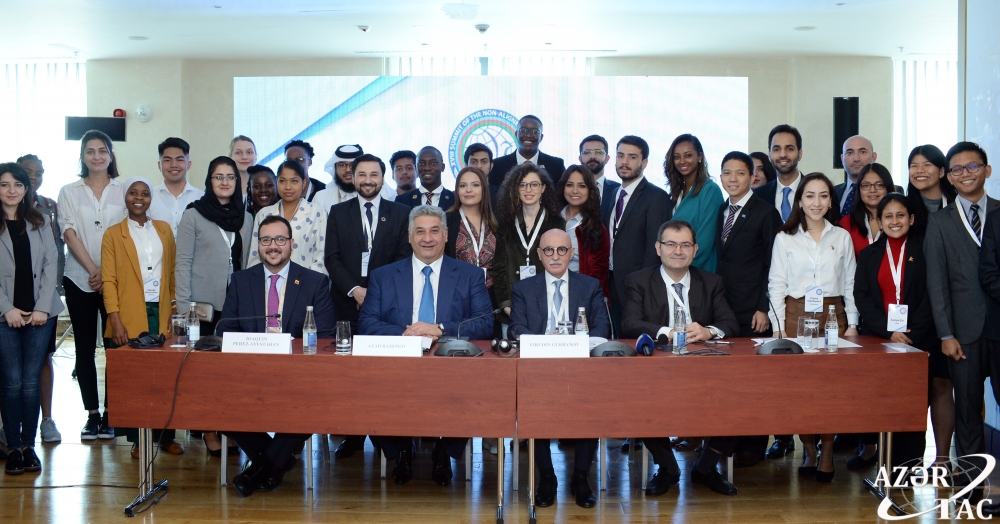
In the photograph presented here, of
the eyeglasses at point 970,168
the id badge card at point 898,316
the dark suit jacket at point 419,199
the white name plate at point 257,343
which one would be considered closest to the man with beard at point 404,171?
the dark suit jacket at point 419,199

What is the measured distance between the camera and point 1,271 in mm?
4363

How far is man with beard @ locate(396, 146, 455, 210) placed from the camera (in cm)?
565

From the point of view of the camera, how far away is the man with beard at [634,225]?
16.0 feet

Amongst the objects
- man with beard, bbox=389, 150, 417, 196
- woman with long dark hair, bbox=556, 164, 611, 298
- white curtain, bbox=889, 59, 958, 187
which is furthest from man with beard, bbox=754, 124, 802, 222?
white curtain, bbox=889, 59, 958, 187

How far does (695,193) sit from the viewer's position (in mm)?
4961

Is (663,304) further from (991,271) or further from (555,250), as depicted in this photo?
(991,271)

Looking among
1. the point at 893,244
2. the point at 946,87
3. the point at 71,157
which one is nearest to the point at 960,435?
the point at 893,244

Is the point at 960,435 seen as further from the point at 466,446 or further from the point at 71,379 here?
the point at 71,379

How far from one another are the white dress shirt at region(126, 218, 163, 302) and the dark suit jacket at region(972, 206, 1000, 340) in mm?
4134

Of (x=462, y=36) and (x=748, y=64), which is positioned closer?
Answer: (x=462, y=36)

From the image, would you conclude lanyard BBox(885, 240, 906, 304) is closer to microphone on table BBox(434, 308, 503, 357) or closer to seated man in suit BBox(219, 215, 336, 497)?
microphone on table BBox(434, 308, 503, 357)

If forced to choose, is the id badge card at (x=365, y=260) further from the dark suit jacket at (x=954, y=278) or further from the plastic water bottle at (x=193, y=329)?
the dark suit jacket at (x=954, y=278)

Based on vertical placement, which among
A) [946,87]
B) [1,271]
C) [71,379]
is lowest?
[71,379]

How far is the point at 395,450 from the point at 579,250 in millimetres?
1527
